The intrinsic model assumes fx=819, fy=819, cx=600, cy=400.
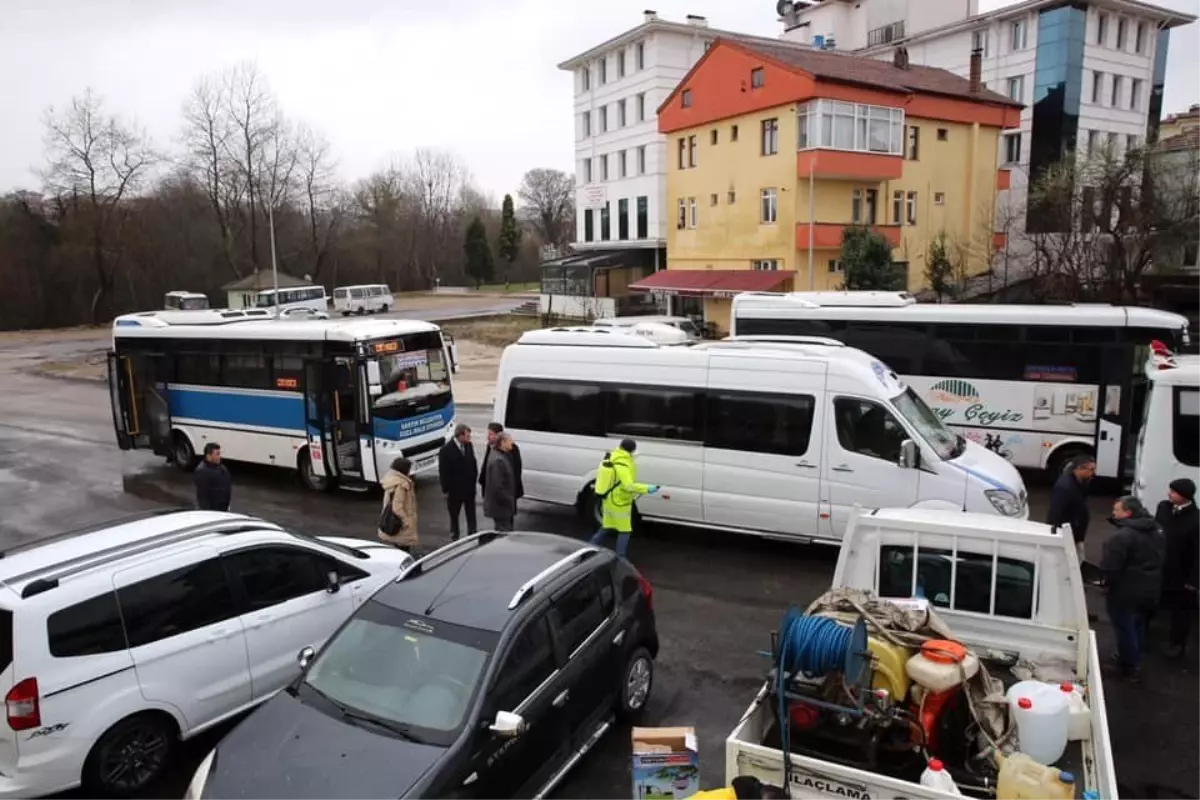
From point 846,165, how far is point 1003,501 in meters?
26.8

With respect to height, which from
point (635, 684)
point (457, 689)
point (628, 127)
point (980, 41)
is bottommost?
point (635, 684)

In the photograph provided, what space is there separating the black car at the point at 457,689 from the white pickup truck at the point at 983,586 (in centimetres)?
131

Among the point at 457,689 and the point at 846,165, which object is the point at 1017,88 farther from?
the point at 457,689

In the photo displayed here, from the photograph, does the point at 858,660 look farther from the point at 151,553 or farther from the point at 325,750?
the point at 151,553

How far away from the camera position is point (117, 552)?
6359 mm

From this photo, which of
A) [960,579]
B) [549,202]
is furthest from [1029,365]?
[549,202]

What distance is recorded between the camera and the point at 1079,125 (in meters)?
45.9

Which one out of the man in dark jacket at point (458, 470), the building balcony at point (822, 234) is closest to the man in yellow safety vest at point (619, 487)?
the man in dark jacket at point (458, 470)

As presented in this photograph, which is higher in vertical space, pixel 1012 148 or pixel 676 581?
pixel 1012 148

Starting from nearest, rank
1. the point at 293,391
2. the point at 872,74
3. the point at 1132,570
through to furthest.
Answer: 1. the point at 1132,570
2. the point at 293,391
3. the point at 872,74

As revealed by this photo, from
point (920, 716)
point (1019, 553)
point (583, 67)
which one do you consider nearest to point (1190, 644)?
point (1019, 553)

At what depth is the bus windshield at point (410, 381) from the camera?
44.4ft

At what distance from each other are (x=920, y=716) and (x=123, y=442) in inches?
675

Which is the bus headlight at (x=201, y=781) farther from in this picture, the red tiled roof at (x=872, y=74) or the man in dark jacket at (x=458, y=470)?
the red tiled roof at (x=872, y=74)
